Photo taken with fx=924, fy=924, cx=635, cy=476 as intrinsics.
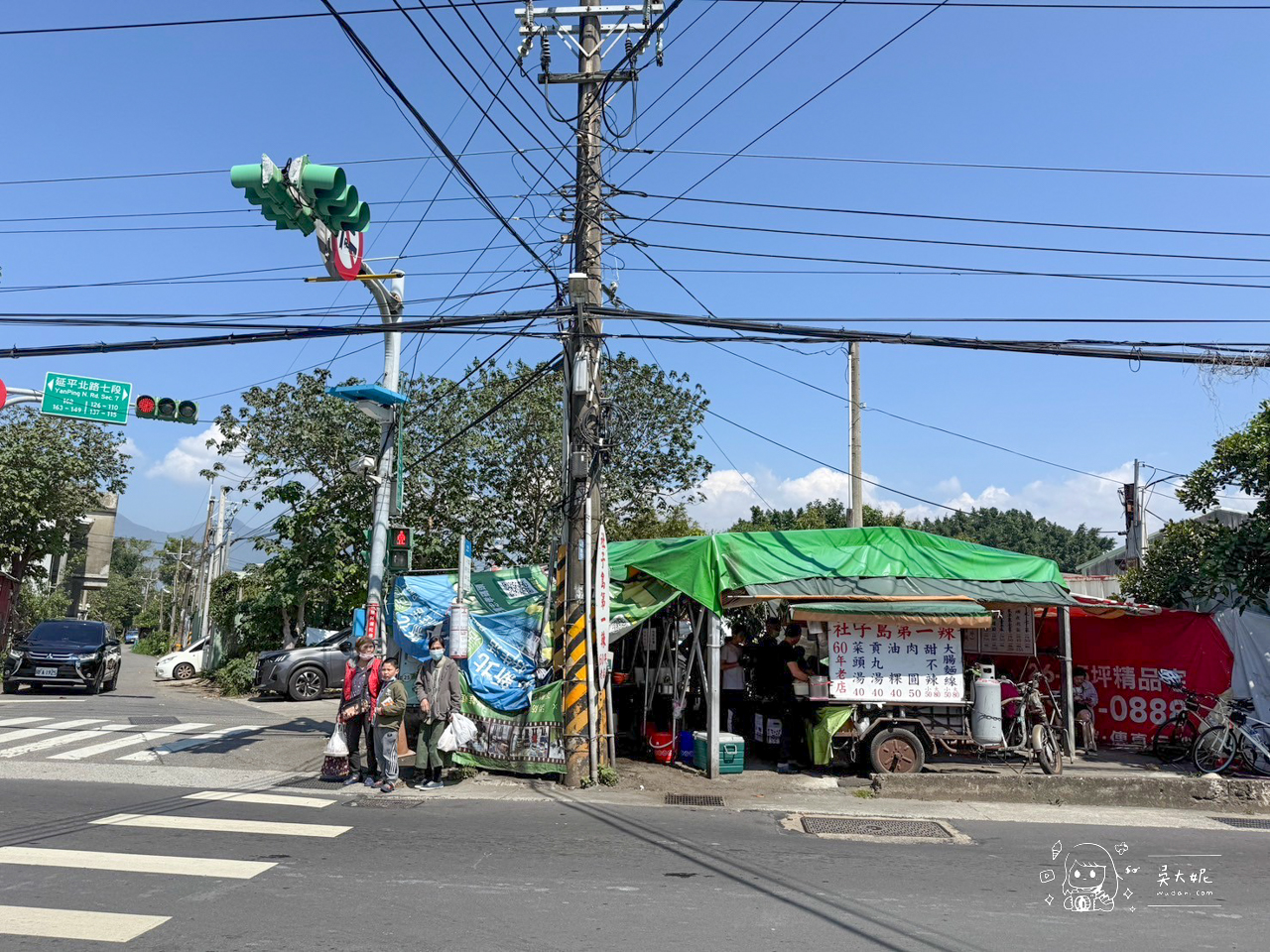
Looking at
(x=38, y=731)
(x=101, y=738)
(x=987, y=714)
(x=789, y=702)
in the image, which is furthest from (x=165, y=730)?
(x=987, y=714)

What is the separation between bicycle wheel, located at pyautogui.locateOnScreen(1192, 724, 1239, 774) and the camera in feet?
40.6

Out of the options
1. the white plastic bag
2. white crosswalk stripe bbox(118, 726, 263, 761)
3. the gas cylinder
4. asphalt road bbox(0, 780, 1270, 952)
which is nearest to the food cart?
the gas cylinder

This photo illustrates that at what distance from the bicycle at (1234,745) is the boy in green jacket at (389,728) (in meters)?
10.6

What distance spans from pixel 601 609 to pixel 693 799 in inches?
99.0

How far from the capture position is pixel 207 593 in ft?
124

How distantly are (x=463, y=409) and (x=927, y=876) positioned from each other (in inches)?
780

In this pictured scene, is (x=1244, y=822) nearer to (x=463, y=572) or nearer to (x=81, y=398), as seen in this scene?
(x=463, y=572)

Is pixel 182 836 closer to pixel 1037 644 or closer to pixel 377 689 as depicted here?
pixel 377 689

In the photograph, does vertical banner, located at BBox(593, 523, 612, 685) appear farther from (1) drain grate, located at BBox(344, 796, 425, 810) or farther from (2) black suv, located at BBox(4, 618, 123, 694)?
(2) black suv, located at BBox(4, 618, 123, 694)

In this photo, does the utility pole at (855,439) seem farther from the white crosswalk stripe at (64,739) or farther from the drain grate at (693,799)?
the white crosswalk stripe at (64,739)

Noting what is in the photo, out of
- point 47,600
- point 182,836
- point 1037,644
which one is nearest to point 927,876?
point 182,836

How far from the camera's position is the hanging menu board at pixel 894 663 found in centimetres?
1234

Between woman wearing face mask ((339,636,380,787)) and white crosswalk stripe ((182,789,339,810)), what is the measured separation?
101 centimetres

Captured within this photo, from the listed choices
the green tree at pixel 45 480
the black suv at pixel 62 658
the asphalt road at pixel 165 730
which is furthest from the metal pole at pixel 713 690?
the green tree at pixel 45 480
